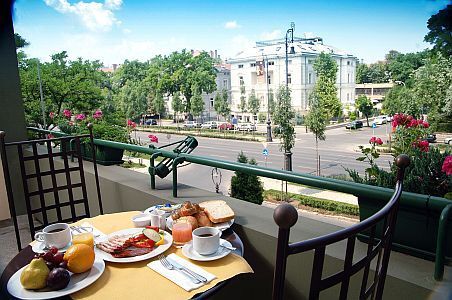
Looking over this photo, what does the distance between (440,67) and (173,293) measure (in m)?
1.64

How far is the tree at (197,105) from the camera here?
3451 mm

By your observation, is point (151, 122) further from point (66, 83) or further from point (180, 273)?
point (180, 273)

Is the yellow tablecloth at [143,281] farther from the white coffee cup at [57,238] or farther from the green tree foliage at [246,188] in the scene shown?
the green tree foliage at [246,188]

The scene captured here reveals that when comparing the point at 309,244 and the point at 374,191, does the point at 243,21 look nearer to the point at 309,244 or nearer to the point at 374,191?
the point at 374,191

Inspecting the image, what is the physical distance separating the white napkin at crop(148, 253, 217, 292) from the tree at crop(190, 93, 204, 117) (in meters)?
2.57

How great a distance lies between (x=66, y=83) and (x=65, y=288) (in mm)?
4212

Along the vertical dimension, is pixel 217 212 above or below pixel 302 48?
below

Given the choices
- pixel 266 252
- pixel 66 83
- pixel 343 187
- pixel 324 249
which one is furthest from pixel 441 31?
pixel 66 83

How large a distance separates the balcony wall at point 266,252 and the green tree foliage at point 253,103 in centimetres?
151

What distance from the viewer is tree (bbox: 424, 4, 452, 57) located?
4.60ft

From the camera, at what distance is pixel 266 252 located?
4.14 feet

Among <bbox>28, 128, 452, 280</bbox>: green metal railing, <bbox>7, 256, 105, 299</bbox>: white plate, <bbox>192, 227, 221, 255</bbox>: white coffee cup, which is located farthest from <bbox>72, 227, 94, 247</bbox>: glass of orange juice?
<bbox>28, 128, 452, 280</bbox>: green metal railing

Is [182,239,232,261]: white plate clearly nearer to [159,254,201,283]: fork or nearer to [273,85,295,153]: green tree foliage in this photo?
[159,254,201,283]: fork

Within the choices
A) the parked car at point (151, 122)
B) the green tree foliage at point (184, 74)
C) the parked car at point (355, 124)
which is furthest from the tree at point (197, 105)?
the parked car at point (355, 124)
